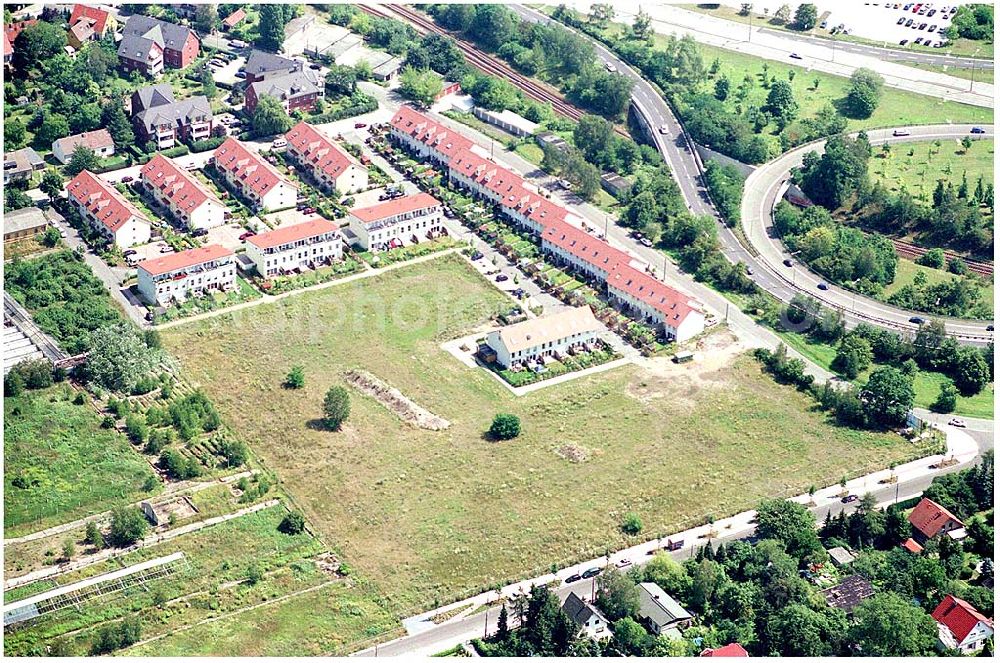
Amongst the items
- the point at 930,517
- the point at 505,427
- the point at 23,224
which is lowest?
the point at 23,224

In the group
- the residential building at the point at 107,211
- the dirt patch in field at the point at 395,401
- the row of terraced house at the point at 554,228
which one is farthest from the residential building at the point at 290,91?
the dirt patch in field at the point at 395,401

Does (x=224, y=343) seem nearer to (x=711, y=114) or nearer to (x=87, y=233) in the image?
(x=87, y=233)

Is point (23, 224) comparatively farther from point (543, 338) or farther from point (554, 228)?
point (543, 338)

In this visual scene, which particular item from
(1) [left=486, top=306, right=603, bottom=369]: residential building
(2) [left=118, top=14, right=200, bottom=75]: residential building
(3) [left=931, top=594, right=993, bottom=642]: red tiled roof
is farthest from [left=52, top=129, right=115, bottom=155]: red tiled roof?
(3) [left=931, top=594, right=993, bottom=642]: red tiled roof

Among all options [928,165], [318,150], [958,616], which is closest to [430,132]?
[318,150]

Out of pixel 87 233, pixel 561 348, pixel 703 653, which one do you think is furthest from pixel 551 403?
pixel 87 233
